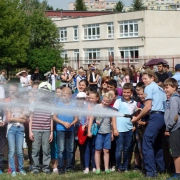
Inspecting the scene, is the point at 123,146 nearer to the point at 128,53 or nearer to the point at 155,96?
the point at 155,96

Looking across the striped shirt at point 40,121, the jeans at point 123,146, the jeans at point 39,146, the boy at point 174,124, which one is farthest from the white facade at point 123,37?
the boy at point 174,124

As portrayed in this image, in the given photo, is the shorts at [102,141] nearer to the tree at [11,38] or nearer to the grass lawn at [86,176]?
the grass lawn at [86,176]

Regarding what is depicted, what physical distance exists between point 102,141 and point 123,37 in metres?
62.7

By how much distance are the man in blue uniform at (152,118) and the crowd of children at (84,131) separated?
2 centimetres

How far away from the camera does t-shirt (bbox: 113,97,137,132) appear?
10.1 meters

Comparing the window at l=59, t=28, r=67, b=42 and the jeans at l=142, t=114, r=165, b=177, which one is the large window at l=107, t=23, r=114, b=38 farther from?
the jeans at l=142, t=114, r=165, b=177

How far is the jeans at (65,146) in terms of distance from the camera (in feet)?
34.2

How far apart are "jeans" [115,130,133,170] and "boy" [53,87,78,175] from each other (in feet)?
3.36

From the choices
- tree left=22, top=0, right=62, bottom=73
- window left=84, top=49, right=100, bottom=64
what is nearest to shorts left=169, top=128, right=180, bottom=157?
tree left=22, top=0, right=62, bottom=73

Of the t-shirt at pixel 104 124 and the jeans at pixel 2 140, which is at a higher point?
the t-shirt at pixel 104 124

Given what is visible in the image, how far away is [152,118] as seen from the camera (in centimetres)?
959

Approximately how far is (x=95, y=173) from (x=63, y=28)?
74119 mm

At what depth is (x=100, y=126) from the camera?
10.4 m

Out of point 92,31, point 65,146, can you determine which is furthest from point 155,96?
point 92,31
